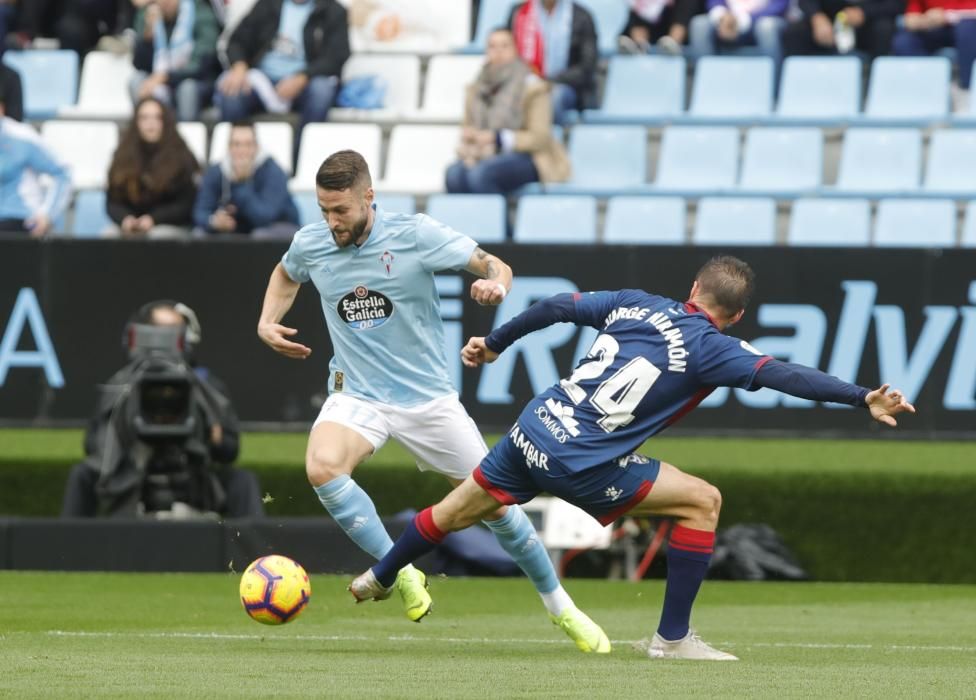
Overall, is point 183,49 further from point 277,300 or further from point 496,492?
point 496,492

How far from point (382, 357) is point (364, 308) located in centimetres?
24

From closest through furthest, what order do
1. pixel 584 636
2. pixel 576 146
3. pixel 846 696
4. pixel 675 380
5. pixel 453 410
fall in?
pixel 846 696 → pixel 675 380 → pixel 584 636 → pixel 453 410 → pixel 576 146

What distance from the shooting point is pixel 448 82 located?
17156 mm

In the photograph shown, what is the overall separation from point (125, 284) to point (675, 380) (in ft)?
23.8

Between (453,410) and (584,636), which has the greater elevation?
(453,410)

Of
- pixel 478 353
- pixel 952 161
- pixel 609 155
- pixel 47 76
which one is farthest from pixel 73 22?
pixel 478 353

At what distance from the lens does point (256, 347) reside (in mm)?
14039

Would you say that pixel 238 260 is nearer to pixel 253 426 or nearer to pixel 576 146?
pixel 253 426

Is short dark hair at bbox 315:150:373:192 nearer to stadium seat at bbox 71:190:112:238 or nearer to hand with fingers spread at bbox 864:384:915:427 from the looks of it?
hand with fingers spread at bbox 864:384:915:427

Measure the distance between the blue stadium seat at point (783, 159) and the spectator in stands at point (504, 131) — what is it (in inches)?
64.7

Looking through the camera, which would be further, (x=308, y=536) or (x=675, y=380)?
(x=308, y=536)

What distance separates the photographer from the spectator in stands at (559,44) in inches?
633

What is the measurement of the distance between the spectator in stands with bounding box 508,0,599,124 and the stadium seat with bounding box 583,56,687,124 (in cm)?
58

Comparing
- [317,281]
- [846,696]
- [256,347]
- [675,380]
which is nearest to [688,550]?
[675,380]
